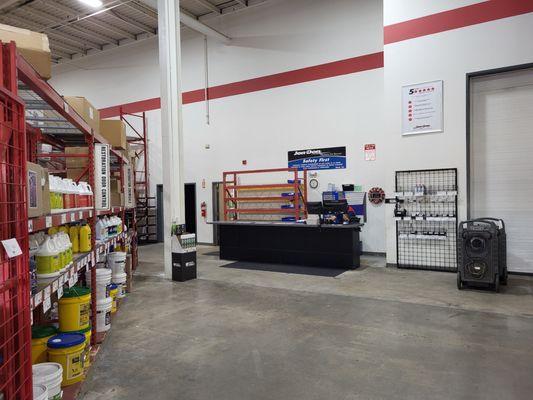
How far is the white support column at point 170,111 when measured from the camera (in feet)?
→ 19.5

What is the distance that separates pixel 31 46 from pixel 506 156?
6.21m

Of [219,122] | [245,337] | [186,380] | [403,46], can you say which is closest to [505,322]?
[245,337]

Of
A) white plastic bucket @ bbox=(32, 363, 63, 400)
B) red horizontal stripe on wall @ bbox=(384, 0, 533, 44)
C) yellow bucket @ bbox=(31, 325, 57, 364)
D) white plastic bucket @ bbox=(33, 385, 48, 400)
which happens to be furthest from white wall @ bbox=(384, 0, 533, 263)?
white plastic bucket @ bbox=(33, 385, 48, 400)

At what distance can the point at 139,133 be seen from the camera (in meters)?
11.4

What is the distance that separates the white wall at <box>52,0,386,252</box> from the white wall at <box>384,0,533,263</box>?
1.04 metres

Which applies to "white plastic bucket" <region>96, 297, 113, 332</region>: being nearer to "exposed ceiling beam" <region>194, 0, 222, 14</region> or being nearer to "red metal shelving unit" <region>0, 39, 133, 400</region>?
"red metal shelving unit" <region>0, 39, 133, 400</region>

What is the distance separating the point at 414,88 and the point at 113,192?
495cm

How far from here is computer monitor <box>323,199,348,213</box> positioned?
676 centimetres

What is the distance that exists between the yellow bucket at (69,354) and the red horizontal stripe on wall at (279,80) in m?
7.20

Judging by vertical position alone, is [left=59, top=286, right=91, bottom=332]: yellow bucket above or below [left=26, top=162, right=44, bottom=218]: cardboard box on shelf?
below

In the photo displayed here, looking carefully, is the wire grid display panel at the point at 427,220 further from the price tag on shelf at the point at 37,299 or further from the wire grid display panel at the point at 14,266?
the wire grid display panel at the point at 14,266

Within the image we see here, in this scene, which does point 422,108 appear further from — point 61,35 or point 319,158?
point 61,35

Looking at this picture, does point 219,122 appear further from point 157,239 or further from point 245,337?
point 245,337

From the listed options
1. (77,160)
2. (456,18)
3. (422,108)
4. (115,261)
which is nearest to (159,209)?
(115,261)
